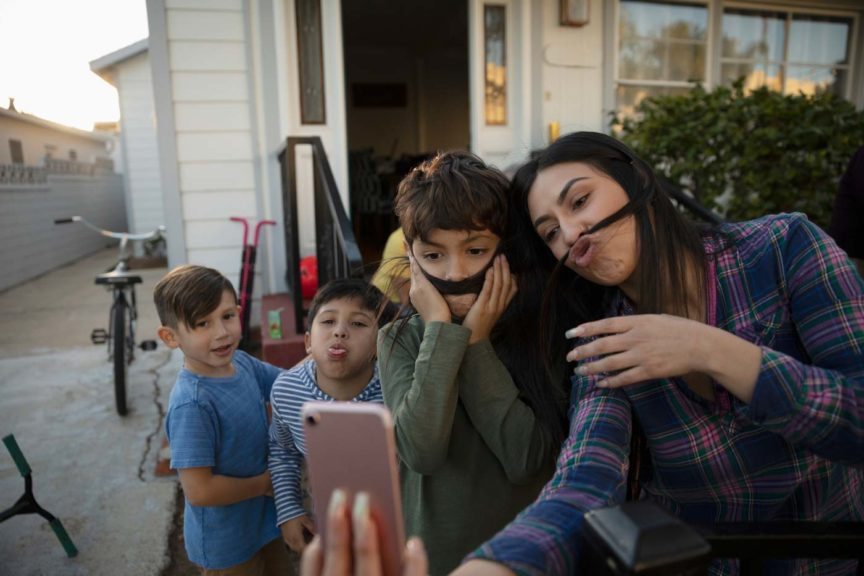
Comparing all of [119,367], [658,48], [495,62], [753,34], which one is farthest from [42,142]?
[753,34]

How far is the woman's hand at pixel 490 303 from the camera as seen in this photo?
121 cm

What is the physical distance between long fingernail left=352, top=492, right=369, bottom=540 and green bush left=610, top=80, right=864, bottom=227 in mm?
4192

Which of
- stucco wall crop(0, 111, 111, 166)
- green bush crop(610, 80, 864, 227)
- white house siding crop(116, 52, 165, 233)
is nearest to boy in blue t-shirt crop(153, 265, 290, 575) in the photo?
green bush crop(610, 80, 864, 227)

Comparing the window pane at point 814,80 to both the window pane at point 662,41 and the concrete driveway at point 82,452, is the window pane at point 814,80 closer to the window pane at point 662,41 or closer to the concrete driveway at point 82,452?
the window pane at point 662,41

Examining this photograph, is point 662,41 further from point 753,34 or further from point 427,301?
point 427,301

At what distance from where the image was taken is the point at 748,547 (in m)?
0.84

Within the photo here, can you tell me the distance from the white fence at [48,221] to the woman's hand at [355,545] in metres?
8.64

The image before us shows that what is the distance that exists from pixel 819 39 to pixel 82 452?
24.5ft

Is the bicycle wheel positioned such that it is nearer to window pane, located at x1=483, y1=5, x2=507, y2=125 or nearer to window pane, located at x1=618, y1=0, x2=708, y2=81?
window pane, located at x1=483, y1=5, x2=507, y2=125

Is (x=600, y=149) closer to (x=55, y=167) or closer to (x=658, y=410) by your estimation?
(x=658, y=410)

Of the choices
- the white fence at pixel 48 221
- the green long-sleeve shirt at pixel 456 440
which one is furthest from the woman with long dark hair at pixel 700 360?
the white fence at pixel 48 221

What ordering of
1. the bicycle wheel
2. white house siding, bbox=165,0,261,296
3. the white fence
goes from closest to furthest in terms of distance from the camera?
the bicycle wheel
white house siding, bbox=165,0,261,296
the white fence

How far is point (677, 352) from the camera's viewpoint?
2.91ft

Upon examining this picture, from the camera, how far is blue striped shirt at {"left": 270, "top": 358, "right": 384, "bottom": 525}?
154 cm
